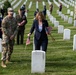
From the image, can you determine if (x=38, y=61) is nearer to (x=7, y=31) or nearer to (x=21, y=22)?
(x=7, y=31)

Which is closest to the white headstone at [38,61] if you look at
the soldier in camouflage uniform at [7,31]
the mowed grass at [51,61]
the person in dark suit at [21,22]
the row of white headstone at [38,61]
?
the row of white headstone at [38,61]

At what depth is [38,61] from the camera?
10414 mm

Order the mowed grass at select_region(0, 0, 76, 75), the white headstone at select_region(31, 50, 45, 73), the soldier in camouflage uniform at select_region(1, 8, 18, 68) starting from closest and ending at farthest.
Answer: the white headstone at select_region(31, 50, 45, 73) < the mowed grass at select_region(0, 0, 76, 75) < the soldier in camouflage uniform at select_region(1, 8, 18, 68)

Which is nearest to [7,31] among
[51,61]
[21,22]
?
[51,61]

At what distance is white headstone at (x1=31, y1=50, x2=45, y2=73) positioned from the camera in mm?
10297

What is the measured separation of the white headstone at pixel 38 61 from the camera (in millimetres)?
10297

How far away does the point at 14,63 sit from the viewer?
1198cm

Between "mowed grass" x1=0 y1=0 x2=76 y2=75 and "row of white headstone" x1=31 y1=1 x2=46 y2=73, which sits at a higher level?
"row of white headstone" x1=31 y1=1 x2=46 y2=73

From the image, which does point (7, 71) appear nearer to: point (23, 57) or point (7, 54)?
point (7, 54)

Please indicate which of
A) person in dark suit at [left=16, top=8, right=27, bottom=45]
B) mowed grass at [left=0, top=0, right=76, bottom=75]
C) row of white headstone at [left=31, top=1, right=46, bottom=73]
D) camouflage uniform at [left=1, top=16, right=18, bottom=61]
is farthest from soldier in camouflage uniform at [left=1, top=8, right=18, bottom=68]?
person in dark suit at [left=16, top=8, right=27, bottom=45]

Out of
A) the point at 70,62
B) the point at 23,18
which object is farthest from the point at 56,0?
the point at 70,62

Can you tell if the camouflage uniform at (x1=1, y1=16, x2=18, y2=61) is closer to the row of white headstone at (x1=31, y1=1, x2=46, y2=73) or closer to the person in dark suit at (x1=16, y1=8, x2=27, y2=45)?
the row of white headstone at (x1=31, y1=1, x2=46, y2=73)

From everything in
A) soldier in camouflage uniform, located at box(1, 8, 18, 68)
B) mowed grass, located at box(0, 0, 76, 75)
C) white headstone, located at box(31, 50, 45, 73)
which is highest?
soldier in camouflage uniform, located at box(1, 8, 18, 68)

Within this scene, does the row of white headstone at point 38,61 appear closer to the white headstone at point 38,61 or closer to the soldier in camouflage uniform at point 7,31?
the white headstone at point 38,61
